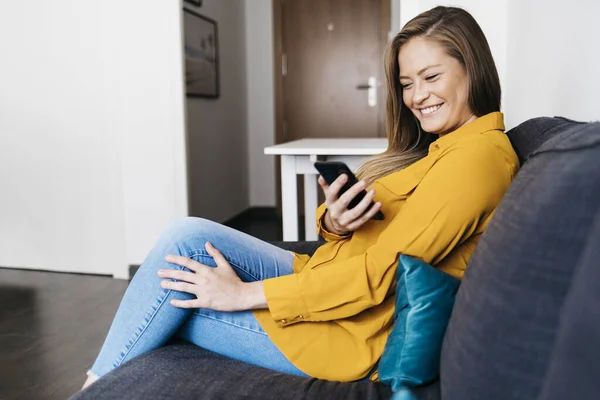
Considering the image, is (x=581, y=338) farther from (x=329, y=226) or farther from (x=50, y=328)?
(x=50, y=328)

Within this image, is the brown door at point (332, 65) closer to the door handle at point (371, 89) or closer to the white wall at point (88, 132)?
the door handle at point (371, 89)

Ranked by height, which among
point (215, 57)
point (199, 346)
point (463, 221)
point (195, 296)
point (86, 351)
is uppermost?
point (215, 57)

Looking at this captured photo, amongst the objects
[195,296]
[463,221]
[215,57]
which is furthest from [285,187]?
[215,57]

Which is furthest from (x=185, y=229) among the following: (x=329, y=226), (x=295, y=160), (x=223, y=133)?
(x=223, y=133)

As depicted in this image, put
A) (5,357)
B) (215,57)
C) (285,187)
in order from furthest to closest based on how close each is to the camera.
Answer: (215,57), (285,187), (5,357)

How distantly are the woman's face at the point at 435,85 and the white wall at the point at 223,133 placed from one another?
2981mm

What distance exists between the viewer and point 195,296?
4.07 ft

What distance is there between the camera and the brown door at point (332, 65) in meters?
5.10

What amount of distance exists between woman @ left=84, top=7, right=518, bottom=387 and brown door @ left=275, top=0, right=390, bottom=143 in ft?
12.6

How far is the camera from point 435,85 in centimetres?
130

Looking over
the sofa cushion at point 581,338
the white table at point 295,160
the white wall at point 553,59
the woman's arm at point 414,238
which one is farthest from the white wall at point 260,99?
the sofa cushion at point 581,338

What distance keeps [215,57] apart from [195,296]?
3.59 metres

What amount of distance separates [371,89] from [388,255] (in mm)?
4211

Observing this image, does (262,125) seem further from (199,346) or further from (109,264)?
(199,346)
